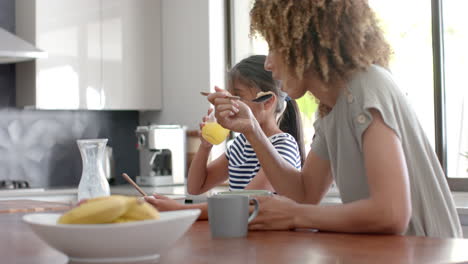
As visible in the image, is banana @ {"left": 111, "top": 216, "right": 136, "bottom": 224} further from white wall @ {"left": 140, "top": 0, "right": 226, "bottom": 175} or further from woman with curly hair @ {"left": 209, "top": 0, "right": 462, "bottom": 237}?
white wall @ {"left": 140, "top": 0, "right": 226, "bottom": 175}

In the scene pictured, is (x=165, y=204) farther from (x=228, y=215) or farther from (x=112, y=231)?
(x=112, y=231)

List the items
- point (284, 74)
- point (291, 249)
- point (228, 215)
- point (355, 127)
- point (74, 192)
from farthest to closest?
point (74, 192) < point (284, 74) < point (355, 127) < point (228, 215) < point (291, 249)

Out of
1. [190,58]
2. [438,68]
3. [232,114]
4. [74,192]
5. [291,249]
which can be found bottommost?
[74,192]

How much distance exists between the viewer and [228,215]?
1384 millimetres

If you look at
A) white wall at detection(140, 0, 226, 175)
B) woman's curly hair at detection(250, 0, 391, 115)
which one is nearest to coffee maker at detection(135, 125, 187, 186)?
white wall at detection(140, 0, 226, 175)

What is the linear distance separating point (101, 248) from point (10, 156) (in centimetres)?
348

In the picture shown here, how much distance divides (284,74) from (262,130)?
1.82ft

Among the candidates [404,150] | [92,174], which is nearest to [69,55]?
[92,174]

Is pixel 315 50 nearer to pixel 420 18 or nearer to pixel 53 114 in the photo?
pixel 420 18

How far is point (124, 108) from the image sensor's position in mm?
4547

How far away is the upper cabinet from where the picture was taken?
4188 mm

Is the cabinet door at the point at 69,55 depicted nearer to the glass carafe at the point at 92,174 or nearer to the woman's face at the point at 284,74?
the glass carafe at the point at 92,174

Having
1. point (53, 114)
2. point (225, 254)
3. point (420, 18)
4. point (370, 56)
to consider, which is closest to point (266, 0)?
point (370, 56)

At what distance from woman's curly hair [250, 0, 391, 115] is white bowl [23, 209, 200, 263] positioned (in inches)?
26.0
